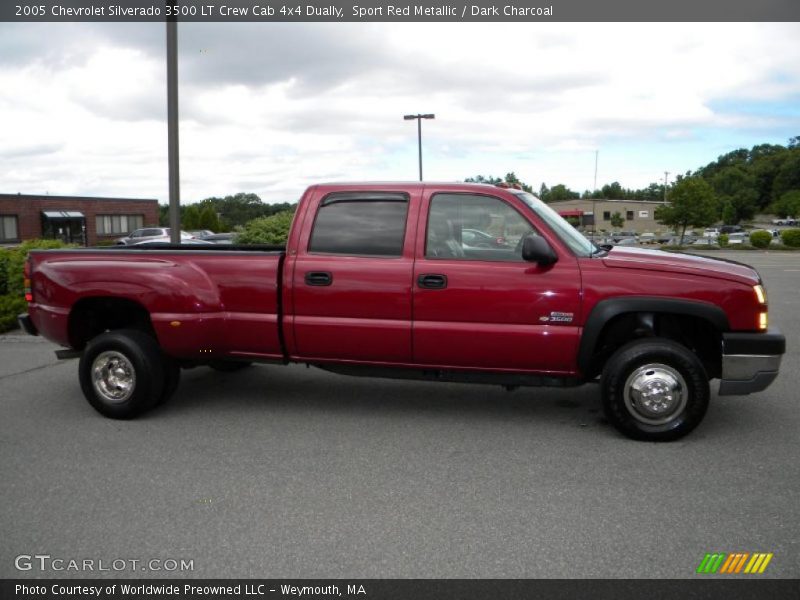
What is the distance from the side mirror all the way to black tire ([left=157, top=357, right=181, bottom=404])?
10.2 feet

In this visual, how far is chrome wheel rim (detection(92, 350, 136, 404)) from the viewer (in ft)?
19.2

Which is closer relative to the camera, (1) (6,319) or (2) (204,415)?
(2) (204,415)

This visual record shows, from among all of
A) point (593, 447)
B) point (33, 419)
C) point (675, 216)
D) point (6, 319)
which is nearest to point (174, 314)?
point (33, 419)

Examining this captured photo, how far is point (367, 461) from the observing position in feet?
15.8

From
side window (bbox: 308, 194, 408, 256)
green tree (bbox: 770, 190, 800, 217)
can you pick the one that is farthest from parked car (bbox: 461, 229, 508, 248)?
green tree (bbox: 770, 190, 800, 217)

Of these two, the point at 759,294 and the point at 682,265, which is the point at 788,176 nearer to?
the point at 759,294

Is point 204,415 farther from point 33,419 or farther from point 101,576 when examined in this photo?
point 101,576

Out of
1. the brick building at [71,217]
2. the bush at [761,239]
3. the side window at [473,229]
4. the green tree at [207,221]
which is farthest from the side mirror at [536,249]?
the green tree at [207,221]

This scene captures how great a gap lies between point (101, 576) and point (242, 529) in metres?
0.72

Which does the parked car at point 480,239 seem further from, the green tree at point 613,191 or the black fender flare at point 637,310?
the green tree at point 613,191

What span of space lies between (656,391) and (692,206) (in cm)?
5947

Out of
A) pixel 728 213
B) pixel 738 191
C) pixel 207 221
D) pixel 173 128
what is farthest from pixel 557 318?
pixel 738 191

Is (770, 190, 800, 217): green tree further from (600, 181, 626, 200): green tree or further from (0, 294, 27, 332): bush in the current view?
(0, 294, 27, 332): bush

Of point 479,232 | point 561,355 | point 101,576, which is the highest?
point 479,232
